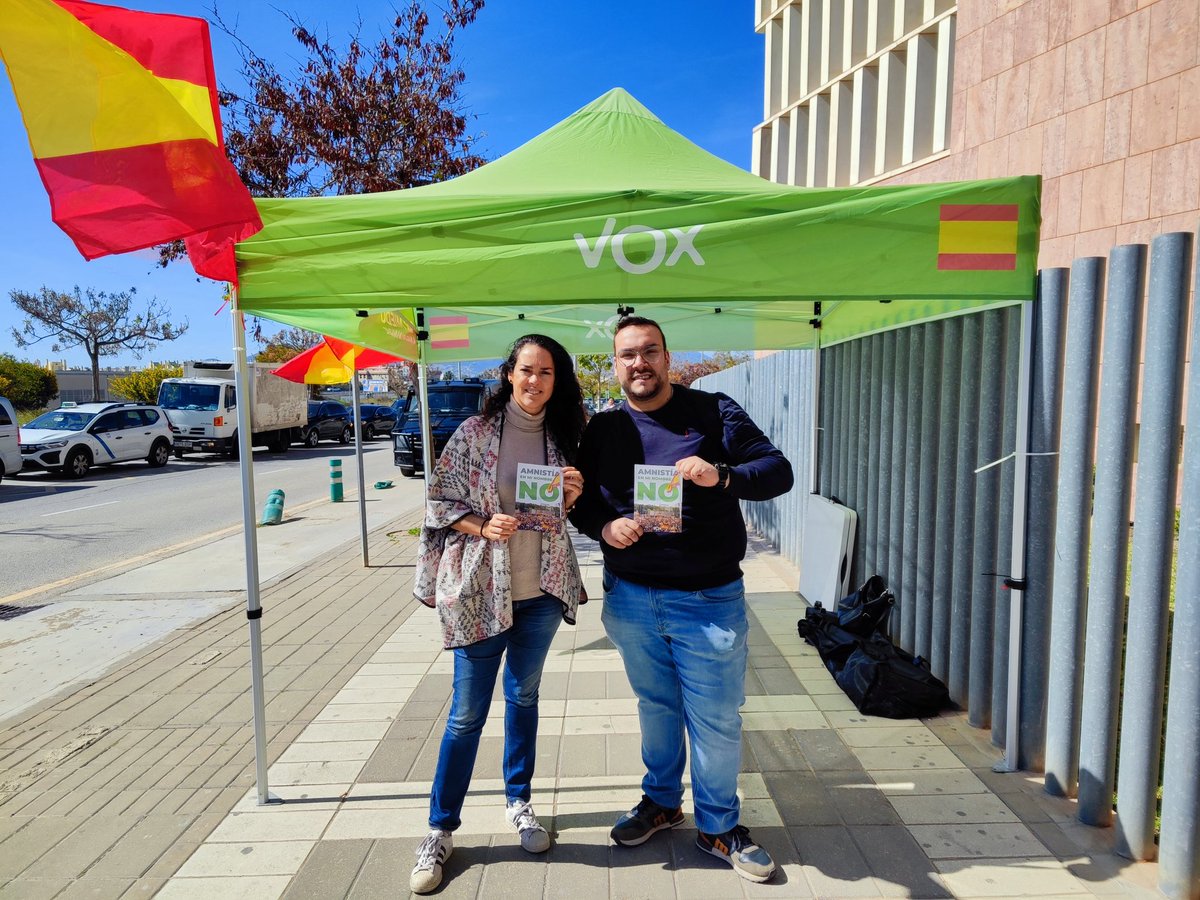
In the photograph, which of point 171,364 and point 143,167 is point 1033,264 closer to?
point 143,167

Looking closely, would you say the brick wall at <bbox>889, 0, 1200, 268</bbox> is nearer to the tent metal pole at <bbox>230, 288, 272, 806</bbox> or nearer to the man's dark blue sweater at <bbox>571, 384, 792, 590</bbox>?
the man's dark blue sweater at <bbox>571, 384, 792, 590</bbox>

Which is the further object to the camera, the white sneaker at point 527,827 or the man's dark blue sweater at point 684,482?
the white sneaker at point 527,827

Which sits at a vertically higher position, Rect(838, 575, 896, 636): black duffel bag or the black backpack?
Rect(838, 575, 896, 636): black duffel bag

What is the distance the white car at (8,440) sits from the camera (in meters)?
13.8

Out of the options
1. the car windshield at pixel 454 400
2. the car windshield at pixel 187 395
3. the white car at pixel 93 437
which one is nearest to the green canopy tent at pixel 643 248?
the car windshield at pixel 454 400

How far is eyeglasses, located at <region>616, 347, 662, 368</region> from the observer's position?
2.43 meters

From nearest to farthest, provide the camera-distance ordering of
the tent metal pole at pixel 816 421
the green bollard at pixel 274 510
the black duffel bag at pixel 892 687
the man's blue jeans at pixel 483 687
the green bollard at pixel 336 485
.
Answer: the man's blue jeans at pixel 483 687 → the black duffel bag at pixel 892 687 → the tent metal pole at pixel 816 421 → the green bollard at pixel 274 510 → the green bollard at pixel 336 485

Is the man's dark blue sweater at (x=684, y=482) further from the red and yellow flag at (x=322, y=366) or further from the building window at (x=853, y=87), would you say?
the building window at (x=853, y=87)

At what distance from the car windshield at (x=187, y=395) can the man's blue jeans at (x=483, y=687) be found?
2228 cm

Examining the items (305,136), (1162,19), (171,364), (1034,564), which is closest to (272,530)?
(305,136)

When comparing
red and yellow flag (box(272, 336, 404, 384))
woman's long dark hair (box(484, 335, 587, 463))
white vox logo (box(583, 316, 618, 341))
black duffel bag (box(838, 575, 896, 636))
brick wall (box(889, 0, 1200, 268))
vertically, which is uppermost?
brick wall (box(889, 0, 1200, 268))

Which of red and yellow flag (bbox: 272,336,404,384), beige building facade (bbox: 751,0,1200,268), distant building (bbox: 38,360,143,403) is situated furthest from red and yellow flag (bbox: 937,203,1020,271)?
distant building (bbox: 38,360,143,403)

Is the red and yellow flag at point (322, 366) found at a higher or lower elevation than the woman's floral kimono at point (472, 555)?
higher

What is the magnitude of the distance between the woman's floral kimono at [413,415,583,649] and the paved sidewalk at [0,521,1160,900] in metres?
0.95
